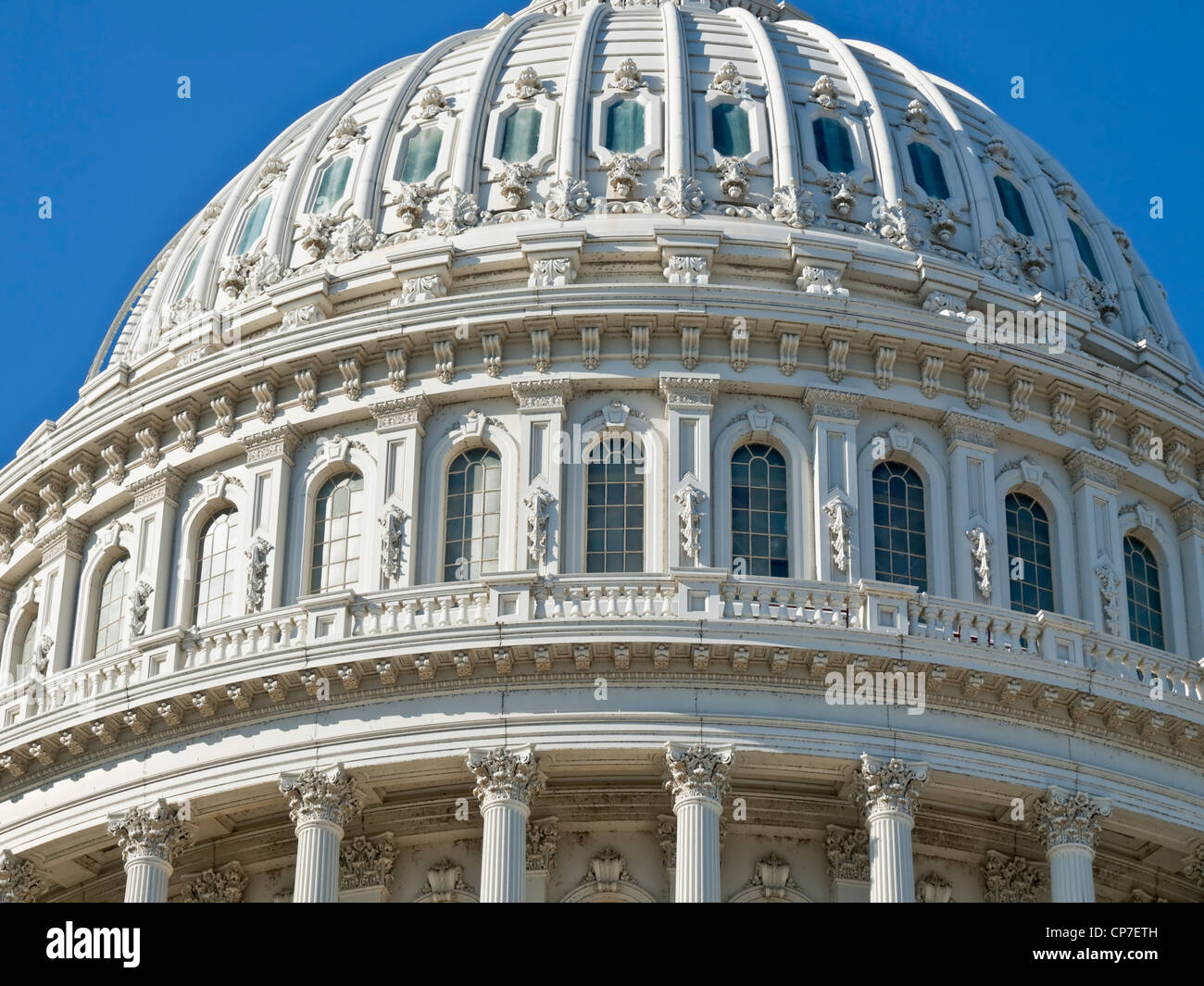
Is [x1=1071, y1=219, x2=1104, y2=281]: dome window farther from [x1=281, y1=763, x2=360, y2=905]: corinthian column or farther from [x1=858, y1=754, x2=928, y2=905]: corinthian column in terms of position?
[x1=281, y1=763, x2=360, y2=905]: corinthian column

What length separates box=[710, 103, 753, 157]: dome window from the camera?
66.2 meters

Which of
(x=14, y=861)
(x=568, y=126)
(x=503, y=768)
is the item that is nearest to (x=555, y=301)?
(x=568, y=126)

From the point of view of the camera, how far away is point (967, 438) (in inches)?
2389

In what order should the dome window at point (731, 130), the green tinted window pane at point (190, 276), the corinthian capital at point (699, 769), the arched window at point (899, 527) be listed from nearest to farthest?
1. the corinthian capital at point (699, 769)
2. the arched window at point (899, 527)
3. the dome window at point (731, 130)
4. the green tinted window pane at point (190, 276)

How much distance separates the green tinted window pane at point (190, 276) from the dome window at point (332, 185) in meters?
3.45

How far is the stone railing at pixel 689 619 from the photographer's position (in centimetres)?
5403

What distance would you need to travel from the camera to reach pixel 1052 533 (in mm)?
61156

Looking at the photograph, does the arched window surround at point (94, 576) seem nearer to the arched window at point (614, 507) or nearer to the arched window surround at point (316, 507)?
the arched window surround at point (316, 507)

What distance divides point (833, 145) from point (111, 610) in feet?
61.9

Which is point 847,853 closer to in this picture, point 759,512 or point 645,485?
point 759,512

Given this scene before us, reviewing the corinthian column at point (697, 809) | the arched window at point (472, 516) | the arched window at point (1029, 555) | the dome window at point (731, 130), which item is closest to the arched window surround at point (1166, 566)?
the arched window at point (1029, 555)

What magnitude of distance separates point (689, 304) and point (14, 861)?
55.7ft
